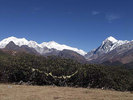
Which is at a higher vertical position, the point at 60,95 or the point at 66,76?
the point at 66,76

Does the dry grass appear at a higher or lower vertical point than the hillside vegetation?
lower

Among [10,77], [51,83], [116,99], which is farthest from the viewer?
[10,77]

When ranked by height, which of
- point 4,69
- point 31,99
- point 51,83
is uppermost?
point 4,69

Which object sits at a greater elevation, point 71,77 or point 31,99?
point 71,77

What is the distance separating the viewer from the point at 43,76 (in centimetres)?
5756

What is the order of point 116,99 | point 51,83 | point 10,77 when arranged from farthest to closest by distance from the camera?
point 10,77, point 51,83, point 116,99

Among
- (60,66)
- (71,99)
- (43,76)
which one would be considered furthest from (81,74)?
(71,99)

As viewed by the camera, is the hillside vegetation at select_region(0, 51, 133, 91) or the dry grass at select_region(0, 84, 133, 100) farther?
the hillside vegetation at select_region(0, 51, 133, 91)

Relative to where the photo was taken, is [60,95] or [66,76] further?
[66,76]

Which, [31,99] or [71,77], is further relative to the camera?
[71,77]

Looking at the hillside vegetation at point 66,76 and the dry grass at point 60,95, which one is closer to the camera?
the dry grass at point 60,95

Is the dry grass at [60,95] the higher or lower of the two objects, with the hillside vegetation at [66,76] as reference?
lower

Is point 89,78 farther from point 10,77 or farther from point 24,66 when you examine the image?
point 10,77

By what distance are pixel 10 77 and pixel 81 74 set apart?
2519 centimetres
